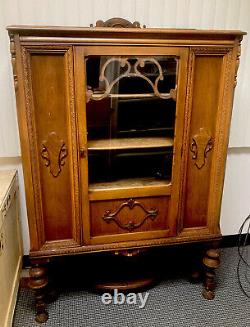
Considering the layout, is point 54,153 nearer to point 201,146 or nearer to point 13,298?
point 201,146

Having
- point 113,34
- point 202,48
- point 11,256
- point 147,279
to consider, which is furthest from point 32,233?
point 202,48

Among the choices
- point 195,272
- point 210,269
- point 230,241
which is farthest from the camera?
point 230,241

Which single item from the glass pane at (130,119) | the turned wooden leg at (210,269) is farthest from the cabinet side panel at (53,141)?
A: the turned wooden leg at (210,269)

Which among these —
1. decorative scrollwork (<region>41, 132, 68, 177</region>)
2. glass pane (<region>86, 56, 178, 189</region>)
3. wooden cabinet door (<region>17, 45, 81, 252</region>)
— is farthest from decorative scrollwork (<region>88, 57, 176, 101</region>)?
decorative scrollwork (<region>41, 132, 68, 177</region>)

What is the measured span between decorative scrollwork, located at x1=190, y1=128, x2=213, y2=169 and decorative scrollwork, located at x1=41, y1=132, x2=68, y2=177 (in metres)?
0.60

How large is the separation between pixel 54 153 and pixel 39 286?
26.9 inches

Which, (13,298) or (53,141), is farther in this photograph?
(13,298)

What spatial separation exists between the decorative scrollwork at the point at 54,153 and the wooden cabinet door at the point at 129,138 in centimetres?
9

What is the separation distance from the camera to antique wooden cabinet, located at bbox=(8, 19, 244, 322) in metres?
1.28

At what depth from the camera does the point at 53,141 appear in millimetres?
1361

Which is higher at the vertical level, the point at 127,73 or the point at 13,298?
the point at 127,73

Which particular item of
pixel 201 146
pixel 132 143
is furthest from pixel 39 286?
pixel 201 146

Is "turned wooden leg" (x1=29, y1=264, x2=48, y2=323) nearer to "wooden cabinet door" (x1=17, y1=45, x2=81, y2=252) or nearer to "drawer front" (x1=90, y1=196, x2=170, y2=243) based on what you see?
"wooden cabinet door" (x1=17, y1=45, x2=81, y2=252)

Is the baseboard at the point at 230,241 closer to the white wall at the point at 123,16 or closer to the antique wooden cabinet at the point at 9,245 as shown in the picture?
the white wall at the point at 123,16
